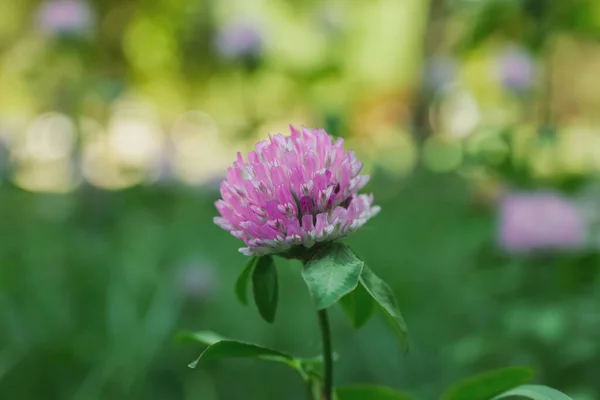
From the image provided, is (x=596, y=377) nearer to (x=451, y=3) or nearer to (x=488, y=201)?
(x=451, y=3)

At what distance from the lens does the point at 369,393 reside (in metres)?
0.60

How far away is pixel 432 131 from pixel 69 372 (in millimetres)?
4172

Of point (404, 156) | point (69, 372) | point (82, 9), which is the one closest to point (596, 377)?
point (69, 372)

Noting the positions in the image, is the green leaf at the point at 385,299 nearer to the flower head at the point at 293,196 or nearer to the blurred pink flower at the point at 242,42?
the flower head at the point at 293,196

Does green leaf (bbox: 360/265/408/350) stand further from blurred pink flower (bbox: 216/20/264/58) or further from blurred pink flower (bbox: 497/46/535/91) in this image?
blurred pink flower (bbox: 497/46/535/91)

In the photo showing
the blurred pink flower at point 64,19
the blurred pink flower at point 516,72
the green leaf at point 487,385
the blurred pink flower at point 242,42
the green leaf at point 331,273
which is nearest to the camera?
the green leaf at point 331,273

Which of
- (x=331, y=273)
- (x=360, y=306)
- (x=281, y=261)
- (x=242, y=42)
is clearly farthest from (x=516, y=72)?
(x=331, y=273)

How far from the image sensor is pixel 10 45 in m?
7.10

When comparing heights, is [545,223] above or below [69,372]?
above

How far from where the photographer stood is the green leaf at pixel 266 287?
21.0 inches

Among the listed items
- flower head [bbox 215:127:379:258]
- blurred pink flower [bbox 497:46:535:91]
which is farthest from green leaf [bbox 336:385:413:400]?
blurred pink flower [bbox 497:46:535:91]

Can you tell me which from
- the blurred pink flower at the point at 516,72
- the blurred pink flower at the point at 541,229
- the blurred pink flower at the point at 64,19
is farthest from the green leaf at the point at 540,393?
the blurred pink flower at the point at 516,72

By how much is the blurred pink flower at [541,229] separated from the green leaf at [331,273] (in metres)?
0.72

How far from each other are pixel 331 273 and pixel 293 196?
7 centimetres
